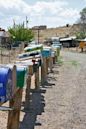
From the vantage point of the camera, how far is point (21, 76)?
29.9 feet

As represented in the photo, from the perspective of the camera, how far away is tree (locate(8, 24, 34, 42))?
80844 mm

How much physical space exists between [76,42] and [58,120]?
A: 8049 cm

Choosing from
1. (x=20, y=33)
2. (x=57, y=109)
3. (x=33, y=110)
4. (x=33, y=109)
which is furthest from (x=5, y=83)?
(x=20, y=33)

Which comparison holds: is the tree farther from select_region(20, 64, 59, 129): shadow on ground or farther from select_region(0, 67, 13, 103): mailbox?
select_region(0, 67, 13, 103): mailbox

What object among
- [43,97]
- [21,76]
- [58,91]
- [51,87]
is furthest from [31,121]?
[51,87]

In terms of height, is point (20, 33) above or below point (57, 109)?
below

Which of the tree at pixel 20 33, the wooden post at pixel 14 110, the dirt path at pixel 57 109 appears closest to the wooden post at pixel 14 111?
the wooden post at pixel 14 110

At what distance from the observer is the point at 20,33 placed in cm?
8119

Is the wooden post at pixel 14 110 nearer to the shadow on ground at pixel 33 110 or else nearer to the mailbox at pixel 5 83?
the mailbox at pixel 5 83

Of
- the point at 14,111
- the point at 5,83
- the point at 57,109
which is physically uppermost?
the point at 5,83

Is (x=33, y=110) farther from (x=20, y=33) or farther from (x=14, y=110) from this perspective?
(x=20, y=33)

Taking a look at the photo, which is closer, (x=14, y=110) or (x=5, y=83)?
(x=5, y=83)

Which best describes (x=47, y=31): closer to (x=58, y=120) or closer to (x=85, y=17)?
(x=85, y=17)

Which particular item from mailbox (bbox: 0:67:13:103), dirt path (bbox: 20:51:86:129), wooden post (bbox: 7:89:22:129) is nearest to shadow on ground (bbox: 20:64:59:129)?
dirt path (bbox: 20:51:86:129)
